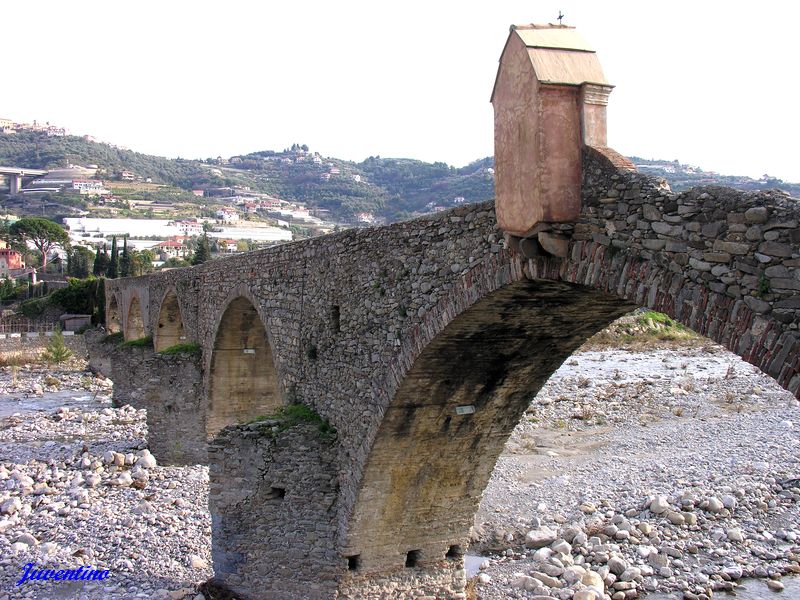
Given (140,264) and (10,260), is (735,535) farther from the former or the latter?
(10,260)

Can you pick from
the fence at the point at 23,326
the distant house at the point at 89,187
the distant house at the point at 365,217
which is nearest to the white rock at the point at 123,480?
the fence at the point at 23,326

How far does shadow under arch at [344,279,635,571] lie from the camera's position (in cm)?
598

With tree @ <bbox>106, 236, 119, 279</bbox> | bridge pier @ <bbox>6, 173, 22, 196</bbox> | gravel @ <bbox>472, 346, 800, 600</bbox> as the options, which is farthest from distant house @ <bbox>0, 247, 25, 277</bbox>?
bridge pier @ <bbox>6, 173, 22, 196</bbox>

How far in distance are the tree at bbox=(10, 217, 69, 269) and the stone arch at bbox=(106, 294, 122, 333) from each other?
1092 inches

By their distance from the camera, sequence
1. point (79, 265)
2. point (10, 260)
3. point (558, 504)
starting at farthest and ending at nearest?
1. point (10, 260)
2. point (79, 265)
3. point (558, 504)

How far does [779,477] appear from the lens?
13250mm

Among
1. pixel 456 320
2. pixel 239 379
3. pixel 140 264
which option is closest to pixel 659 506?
pixel 456 320

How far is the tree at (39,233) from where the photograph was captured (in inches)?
2441

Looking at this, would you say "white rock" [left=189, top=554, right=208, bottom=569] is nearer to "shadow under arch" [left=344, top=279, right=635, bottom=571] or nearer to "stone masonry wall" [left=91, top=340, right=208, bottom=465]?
"shadow under arch" [left=344, top=279, right=635, bottom=571]

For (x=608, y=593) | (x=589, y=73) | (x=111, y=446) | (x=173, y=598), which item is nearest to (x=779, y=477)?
(x=608, y=593)

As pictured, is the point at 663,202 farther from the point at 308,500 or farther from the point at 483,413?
the point at 308,500

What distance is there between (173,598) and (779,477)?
34.0ft

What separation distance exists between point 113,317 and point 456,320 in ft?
115
